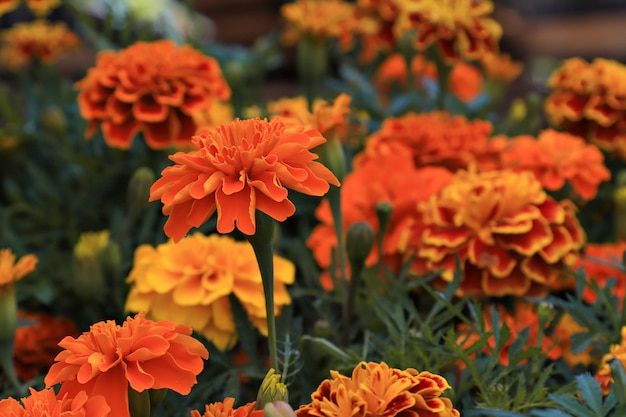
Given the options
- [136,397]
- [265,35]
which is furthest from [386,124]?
[265,35]

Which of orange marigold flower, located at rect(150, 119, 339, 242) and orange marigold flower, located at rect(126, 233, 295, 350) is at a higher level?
orange marigold flower, located at rect(150, 119, 339, 242)

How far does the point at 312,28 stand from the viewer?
1.09 meters

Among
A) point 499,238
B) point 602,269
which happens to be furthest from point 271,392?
point 602,269

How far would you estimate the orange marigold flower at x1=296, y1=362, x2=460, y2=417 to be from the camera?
1.43ft

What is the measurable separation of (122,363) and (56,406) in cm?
4

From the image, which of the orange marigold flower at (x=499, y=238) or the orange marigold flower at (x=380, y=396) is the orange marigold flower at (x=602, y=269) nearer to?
the orange marigold flower at (x=499, y=238)

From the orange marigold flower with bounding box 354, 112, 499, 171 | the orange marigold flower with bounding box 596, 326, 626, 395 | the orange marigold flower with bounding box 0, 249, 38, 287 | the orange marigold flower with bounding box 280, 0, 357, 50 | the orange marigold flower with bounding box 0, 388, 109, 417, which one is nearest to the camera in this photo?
the orange marigold flower with bounding box 0, 388, 109, 417

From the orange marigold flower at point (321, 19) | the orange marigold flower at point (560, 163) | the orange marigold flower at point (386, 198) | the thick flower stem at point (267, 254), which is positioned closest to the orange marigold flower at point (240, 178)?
the thick flower stem at point (267, 254)

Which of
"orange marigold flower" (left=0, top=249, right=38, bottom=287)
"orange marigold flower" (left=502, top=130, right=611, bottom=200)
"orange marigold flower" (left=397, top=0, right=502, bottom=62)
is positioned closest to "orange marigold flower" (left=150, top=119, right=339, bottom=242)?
"orange marigold flower" (left=0, top=249, right=38, bottom=287)

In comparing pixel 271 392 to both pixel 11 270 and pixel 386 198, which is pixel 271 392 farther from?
pixel 386 198

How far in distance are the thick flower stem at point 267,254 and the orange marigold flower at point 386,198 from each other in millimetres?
238

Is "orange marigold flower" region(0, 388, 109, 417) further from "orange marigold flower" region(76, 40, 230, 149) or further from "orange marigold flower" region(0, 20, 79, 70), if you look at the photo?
"orange marigold flower" region(0, 20, 79, 70)

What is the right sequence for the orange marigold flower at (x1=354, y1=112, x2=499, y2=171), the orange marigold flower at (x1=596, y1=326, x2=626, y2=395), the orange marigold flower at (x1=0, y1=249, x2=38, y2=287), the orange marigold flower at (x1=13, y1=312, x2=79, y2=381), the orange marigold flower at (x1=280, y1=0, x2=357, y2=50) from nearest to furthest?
the orange marigold flower at (x1=596, y1=326, x2=626, y2=395) < the orange marigold flower at (x1=0, y1=249, x2=38, y2=287) < the orange marigold flower at (x1=13, y1=312, x2=79, y2=381) < the orange marigold flower at (x1=354, y1=112, x2=499, y2=171) < the orange marigold flower at (x1=280, y1=0, x2=357, y2=50)

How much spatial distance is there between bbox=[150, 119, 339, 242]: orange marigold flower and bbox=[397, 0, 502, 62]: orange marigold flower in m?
0.49
